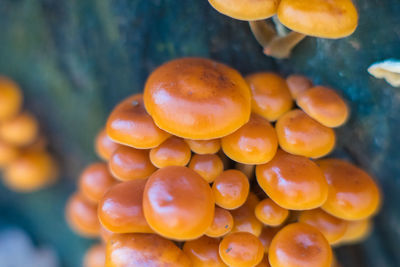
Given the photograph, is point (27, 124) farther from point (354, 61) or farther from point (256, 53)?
point (354, 61)

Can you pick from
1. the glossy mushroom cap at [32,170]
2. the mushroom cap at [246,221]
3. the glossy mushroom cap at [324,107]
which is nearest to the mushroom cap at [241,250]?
the mushroom cap at [246,221]

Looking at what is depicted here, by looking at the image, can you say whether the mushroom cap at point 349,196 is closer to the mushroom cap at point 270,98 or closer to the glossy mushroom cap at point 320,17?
the mushroom cap at point 270,98

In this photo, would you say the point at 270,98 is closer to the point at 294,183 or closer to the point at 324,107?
the point at 324,107

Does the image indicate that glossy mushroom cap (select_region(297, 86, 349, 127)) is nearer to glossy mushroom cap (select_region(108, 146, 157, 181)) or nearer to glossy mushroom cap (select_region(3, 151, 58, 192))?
glossy mushroom cap (select_region(108, 146, 157, 181))

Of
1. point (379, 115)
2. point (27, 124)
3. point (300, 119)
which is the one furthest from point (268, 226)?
point (27, 124)

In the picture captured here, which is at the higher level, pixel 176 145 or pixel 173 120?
pixel 173 120

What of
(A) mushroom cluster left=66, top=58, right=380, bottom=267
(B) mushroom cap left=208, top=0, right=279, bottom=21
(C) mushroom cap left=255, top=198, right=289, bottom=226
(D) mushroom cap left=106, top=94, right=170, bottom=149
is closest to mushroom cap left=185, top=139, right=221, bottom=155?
(A) mushroom cluster left=66, top=58, right=380, bottom=267

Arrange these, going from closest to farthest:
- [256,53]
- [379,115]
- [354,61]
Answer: [354,61] → [379,115] → [256,53]
